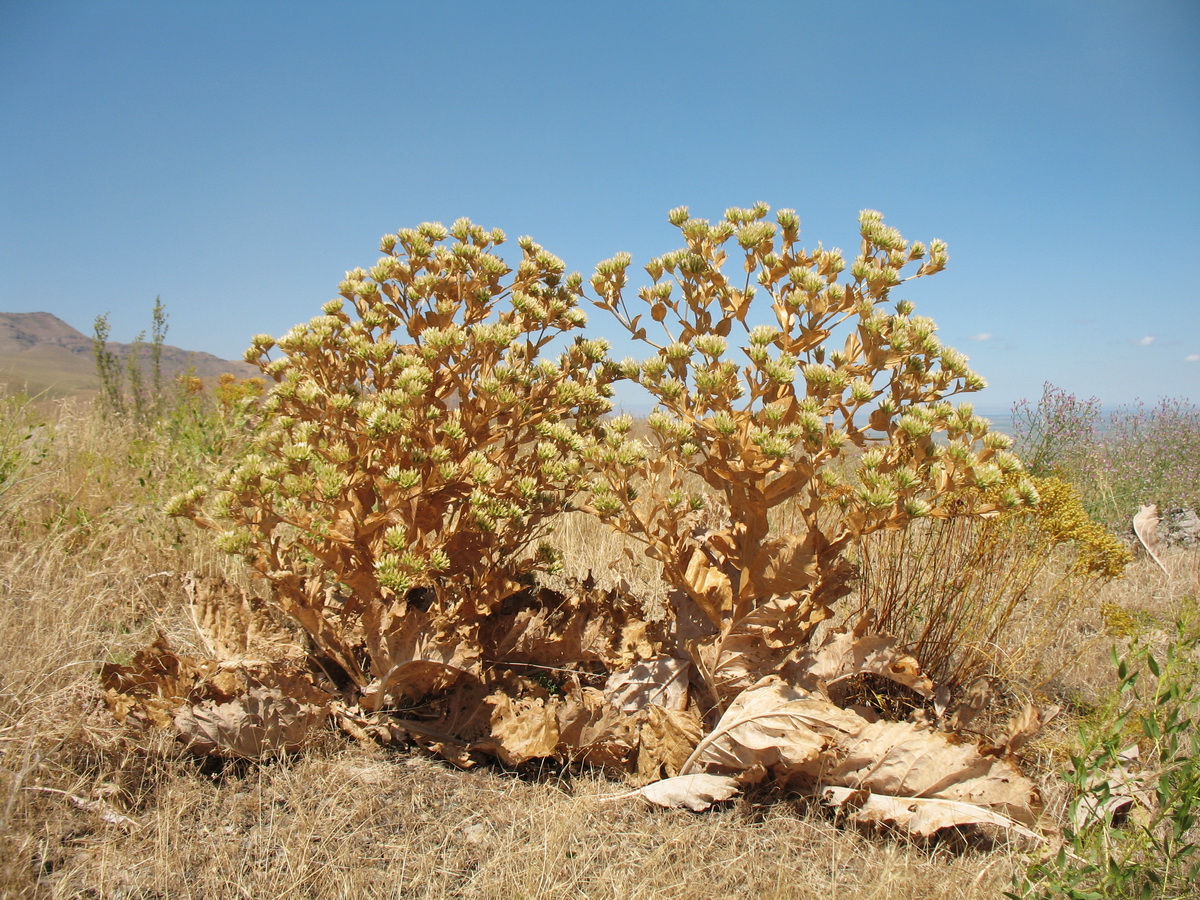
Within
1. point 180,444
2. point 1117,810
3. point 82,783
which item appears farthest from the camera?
point 180,444

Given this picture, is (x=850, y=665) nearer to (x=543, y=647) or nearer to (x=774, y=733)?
(x=774, y=733)

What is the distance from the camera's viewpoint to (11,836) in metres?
2.06

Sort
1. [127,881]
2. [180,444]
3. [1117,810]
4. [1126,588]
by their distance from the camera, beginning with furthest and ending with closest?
[180,444] → [1126,588] → [1117,810] → [127,881]

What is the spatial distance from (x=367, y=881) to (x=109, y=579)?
115 inches

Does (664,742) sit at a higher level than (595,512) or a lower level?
lower

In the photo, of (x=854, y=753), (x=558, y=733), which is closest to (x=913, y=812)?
(x=854, y=753)

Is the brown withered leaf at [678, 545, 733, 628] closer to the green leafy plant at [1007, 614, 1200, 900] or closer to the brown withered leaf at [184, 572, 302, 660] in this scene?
the green leafy plant at [1007, 614, 1200, 900]

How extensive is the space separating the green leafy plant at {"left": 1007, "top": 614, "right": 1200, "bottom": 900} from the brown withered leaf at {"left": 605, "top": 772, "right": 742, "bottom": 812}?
2.95ft

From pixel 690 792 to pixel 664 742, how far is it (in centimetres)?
22

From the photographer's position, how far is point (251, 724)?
2.54 meters

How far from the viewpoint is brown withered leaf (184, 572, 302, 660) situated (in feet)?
10.2

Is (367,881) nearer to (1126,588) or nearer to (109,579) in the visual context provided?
(109,579)

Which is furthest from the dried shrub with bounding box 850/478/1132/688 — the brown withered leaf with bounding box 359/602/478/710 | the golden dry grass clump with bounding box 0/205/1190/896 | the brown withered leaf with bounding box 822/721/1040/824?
the brown withered leaf with bounding box 359/602/478/710

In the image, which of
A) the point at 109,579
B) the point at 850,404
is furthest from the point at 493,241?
the point at 109,579
